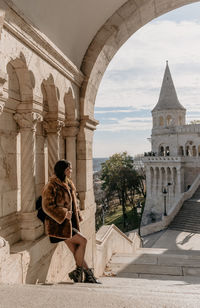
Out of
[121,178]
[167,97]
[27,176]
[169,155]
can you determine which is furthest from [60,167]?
[121,178]

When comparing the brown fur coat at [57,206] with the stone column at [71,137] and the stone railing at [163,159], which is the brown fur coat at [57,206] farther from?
the stone railing at [163,159]

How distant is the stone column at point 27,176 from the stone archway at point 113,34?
1806 millimetres

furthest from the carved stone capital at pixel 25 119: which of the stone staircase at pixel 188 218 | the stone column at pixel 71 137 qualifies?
the stone staircase at pixel 188 218

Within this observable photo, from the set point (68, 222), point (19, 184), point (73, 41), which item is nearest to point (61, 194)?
point (68, 222)

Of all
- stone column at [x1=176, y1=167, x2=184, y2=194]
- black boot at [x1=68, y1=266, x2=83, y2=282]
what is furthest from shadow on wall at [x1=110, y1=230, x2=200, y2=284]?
stone column at [x1=176, y1=167, x2=184, y2=194]

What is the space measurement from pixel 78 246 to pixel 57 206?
65cm

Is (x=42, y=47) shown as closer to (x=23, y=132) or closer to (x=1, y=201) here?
(x=23, y=132)

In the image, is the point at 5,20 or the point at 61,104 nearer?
the point at 5,20

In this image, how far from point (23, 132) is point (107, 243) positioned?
4.21 m

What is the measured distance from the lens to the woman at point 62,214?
310cm

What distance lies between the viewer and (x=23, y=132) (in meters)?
3.34

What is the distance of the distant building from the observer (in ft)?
104

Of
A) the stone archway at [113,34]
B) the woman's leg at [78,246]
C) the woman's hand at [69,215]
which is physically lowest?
the woman's leg at [78,246]

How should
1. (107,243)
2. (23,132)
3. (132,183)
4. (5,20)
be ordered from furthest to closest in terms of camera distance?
(132,183)
(107,243)
(23,132)
(5,20)
